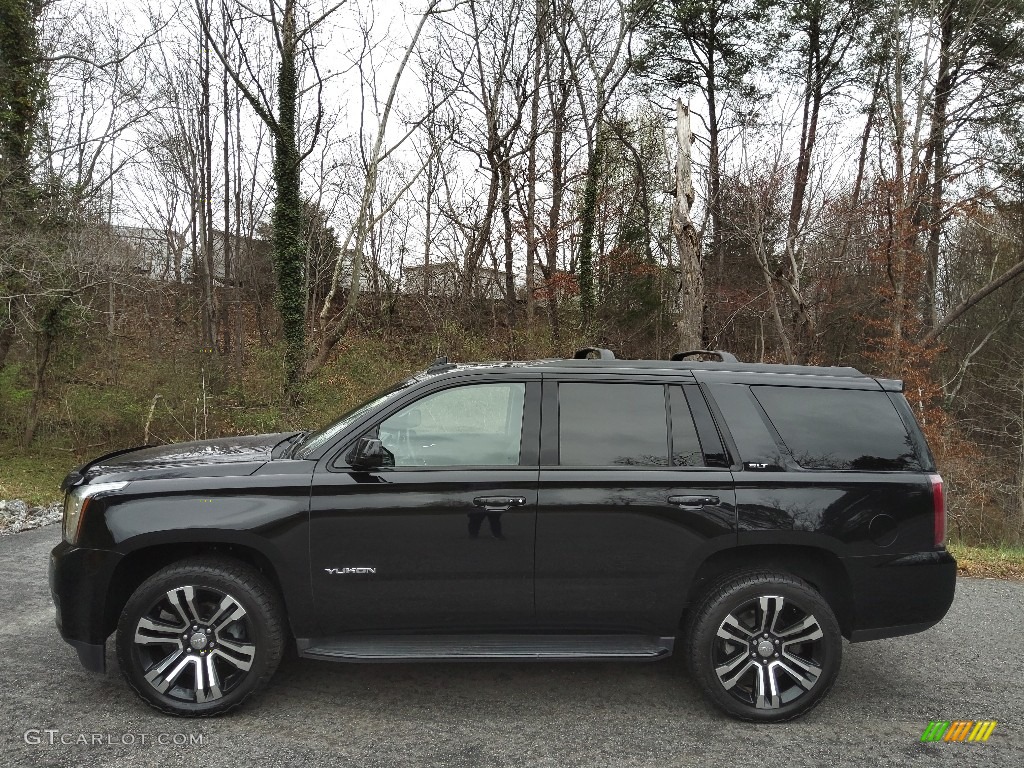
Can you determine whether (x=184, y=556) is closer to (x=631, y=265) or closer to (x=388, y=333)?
(x=388, y=333)

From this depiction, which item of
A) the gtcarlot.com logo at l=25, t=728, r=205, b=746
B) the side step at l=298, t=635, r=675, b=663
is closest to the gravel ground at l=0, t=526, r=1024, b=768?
the gtcarlot.com logo at l=25, t=728, r=205, b=746

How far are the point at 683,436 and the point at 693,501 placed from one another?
1.18 ft

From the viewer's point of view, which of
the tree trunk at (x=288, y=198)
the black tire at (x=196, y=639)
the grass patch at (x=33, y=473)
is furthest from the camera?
the tree trunk at (x=288, y=198)

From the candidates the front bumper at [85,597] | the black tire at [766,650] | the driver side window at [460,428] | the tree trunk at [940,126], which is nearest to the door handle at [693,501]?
the black tire at [766,650]

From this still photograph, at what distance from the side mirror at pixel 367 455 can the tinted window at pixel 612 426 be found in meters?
0.94

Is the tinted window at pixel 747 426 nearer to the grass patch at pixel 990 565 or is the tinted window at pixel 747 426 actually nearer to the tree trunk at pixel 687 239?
the grass patch at pixel 990 565

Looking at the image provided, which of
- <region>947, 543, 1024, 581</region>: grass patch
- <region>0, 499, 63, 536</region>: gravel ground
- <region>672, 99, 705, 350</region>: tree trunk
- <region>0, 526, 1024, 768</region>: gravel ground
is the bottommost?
<region>0, 526, 1024, 768</region>: gravel ground

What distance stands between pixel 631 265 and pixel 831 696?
2022cm

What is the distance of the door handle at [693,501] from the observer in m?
3.47

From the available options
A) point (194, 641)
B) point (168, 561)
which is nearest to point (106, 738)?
point (194, 641)

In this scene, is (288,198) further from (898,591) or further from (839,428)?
(898,591)

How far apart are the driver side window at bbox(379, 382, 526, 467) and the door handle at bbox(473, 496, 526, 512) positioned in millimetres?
192

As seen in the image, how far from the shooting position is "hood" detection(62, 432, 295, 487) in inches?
138

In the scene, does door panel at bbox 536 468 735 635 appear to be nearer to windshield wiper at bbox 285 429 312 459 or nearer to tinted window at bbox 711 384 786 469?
tinted window at bbox 711 384 786 469
